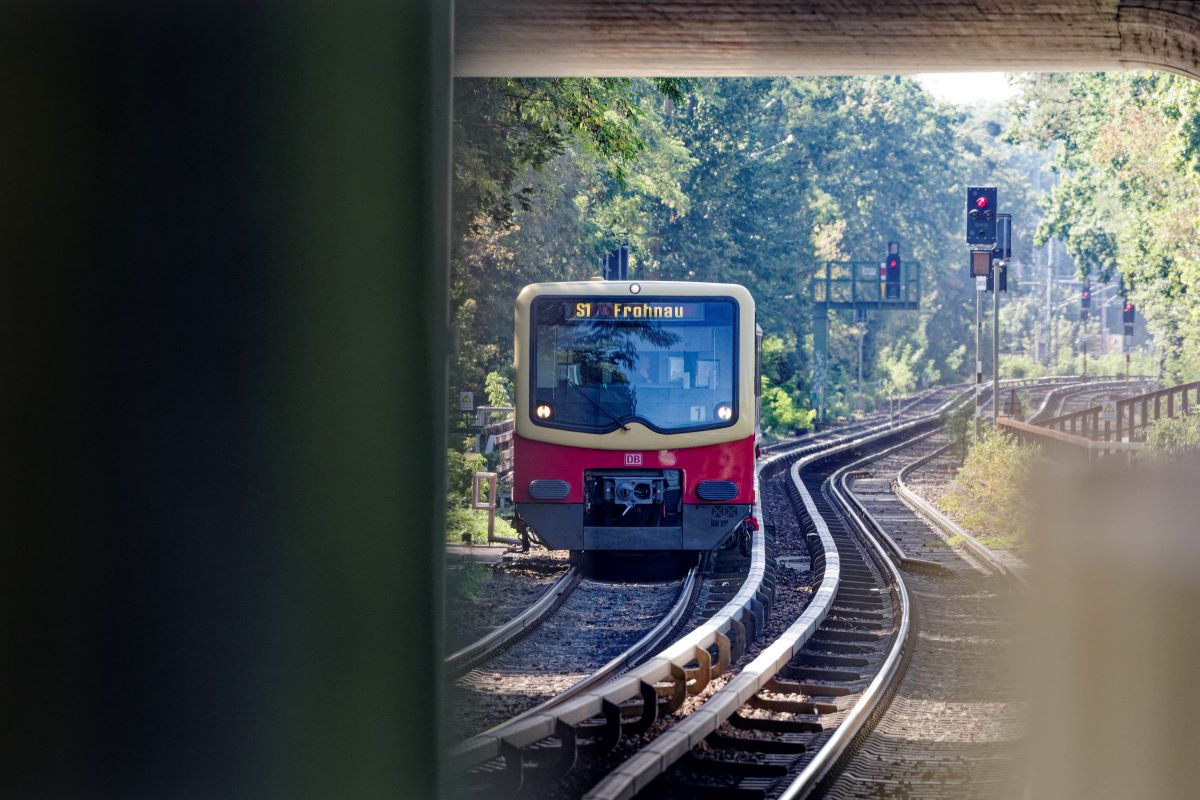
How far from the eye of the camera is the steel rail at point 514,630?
27.4ft

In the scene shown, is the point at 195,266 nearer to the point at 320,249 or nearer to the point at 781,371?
the point at 320,249

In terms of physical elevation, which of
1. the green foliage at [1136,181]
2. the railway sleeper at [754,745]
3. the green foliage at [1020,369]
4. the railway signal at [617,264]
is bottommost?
the railway sleeper at [754,745]

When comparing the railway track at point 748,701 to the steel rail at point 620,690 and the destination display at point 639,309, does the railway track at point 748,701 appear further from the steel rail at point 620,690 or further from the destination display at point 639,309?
the destination display at point 639,309

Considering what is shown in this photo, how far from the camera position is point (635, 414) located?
11.2 meters

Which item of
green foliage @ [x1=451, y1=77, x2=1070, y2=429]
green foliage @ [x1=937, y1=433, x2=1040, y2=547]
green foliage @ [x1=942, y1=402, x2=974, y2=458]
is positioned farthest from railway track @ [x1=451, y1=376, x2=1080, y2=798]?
green foliage @ [x1=942, y1=402, x2=974, y2=458]

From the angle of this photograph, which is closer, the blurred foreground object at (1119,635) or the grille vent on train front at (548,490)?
the blurred foreground object at (1119,635)

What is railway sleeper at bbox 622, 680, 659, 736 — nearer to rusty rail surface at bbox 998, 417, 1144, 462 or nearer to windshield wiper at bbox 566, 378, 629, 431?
windshield wiper at bbox 566, 378, 629, 431

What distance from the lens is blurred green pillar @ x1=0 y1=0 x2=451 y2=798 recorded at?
9.57 feet

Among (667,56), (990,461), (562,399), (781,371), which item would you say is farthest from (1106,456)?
(781,371)

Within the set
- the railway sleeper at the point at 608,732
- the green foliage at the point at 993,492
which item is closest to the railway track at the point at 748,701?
the railway sleeper at the point at 608,732

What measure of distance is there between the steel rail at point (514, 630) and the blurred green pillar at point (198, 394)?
430 cm

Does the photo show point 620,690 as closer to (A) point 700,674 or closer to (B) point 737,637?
(A) point 700,674

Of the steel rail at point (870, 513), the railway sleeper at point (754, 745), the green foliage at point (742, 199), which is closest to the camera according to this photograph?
the railway sleeper at point (754, 745)

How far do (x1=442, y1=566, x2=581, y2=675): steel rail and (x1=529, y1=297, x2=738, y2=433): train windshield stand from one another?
58.0 inches
